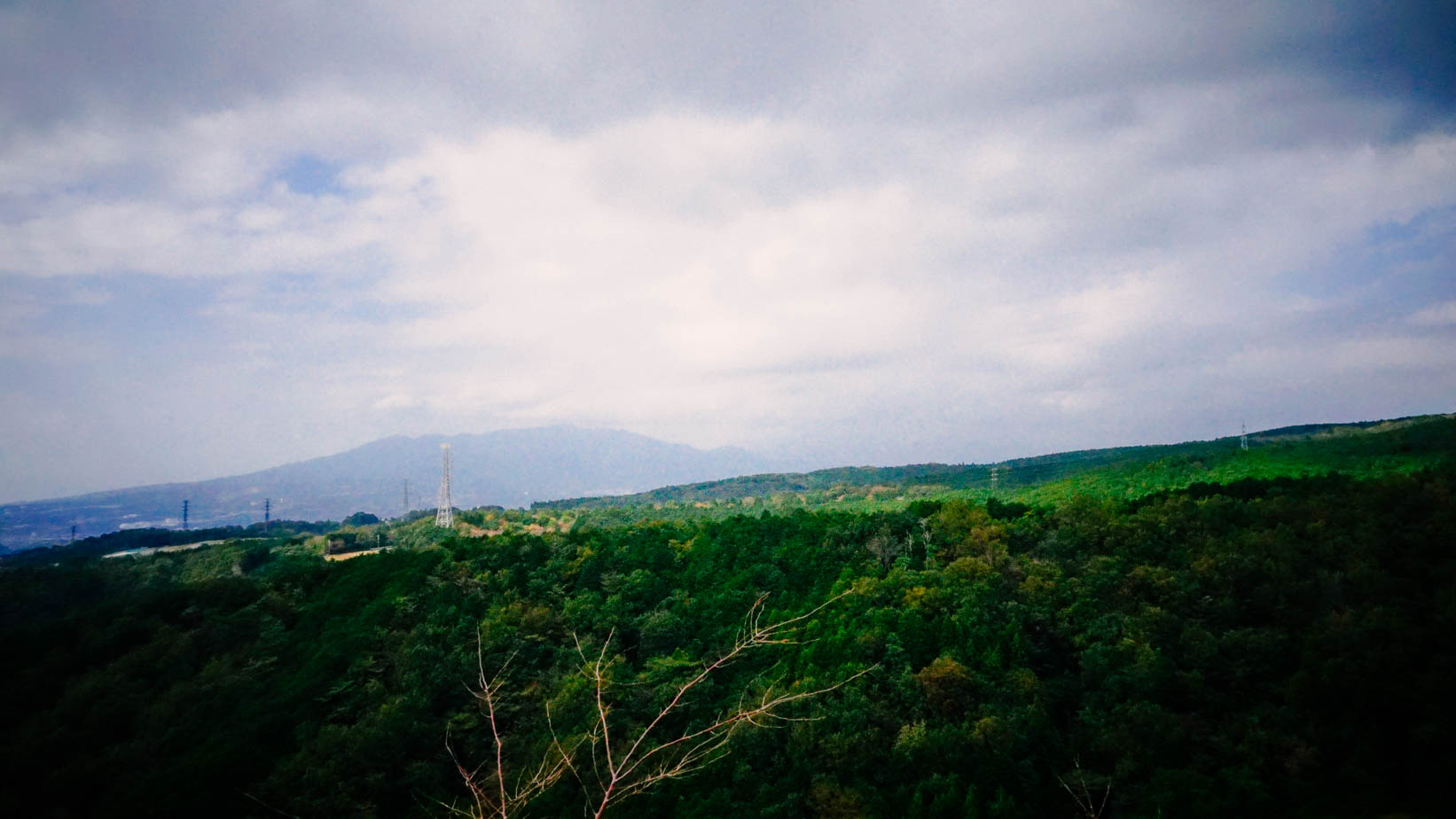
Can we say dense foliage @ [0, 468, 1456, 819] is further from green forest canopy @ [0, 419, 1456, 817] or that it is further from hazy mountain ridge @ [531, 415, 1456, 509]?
hazy mountain ridge @ [531, 415, 1456, 509]

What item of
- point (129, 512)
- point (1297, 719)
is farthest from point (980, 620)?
point (129, 512)

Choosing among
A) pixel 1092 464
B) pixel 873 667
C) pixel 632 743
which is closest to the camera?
pixel 632 743

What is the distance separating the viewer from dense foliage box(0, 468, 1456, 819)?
2686 cm

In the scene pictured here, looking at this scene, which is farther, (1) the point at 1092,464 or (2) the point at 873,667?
(1) the point at 1092,464

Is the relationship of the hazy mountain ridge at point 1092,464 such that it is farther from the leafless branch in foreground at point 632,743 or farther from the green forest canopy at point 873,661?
the leafless branch in foreground at point 632,743

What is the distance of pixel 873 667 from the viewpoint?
2536cm

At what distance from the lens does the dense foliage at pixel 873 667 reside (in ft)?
88.1

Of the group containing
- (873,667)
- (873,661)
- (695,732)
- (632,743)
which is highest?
(695,732)

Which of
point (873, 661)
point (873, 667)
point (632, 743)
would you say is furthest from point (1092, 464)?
point (632, 743)

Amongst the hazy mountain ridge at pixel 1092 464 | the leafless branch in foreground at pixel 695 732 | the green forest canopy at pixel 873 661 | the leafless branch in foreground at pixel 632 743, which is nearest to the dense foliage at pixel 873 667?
the green forest canopy at pixel 873 661

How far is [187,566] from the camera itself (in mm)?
61312

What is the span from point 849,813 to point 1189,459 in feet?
174

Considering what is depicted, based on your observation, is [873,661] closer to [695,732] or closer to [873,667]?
[873,667]

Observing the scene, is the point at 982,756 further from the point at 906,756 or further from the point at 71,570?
the point at 71,570
